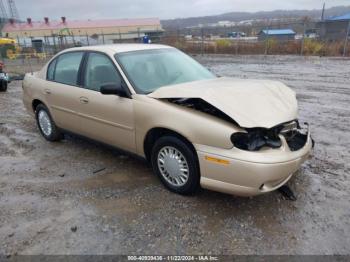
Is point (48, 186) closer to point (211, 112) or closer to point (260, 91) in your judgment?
point (211, 112)

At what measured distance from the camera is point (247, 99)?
3.29 metres

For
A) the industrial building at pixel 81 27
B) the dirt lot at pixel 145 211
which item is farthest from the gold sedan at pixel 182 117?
the industrial building at pixel 81 27

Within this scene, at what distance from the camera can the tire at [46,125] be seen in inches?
211

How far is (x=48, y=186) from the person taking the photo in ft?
13.1

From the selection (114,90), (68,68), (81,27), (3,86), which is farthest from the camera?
(81,27)

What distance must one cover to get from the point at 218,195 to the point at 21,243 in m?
2.08

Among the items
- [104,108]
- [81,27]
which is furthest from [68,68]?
[81,27]

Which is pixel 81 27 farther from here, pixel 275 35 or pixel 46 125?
pixel 46 125

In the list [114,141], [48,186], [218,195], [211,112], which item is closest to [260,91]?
[211,112]

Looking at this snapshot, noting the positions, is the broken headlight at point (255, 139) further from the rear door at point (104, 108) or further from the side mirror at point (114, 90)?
the side mirror at point (114, 90)

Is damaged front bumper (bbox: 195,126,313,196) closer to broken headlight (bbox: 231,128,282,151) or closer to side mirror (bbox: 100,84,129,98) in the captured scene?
broken headlight (bbox: 231,128,282,151)

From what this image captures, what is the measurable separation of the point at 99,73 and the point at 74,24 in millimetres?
57372

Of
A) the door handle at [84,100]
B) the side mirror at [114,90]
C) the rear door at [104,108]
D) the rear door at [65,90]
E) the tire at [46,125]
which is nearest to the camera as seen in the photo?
the side mirror at [114,90]

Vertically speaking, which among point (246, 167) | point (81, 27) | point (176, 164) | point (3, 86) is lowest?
point (3, 86)
